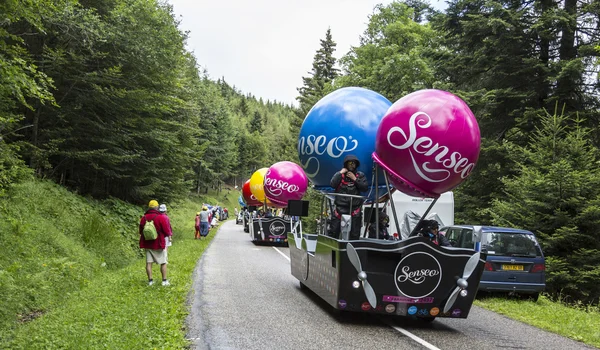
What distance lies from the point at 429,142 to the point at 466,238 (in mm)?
5718

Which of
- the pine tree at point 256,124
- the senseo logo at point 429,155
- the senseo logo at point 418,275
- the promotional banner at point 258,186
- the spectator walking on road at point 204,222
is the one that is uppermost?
the pine tree at point 256,124

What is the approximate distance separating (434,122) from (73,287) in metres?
8.54

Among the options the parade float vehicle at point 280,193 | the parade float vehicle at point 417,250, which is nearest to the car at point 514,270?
the parade float vehicle at point 417,250

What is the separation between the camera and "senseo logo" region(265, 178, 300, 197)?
22031mm

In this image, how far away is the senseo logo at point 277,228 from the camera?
2211cm

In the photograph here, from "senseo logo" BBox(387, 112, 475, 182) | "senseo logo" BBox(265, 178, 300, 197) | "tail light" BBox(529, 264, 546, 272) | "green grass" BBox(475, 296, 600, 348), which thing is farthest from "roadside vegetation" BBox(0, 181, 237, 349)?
"tail light" BBox(529, 264, 546, 272)

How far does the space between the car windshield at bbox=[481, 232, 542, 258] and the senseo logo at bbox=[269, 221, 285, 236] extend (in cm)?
1181

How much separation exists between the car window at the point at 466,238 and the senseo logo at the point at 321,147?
13.9 ft

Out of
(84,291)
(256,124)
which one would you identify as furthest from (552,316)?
(256,124)

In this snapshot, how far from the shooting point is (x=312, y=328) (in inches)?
282

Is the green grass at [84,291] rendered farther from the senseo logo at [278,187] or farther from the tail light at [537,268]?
the senseo logo at [278,187]

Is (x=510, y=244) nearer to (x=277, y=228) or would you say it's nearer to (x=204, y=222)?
(x=277, y=228)

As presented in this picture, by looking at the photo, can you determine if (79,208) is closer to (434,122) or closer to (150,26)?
(150,26)

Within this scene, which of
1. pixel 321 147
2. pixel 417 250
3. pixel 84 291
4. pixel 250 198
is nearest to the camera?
pixel 417 250
